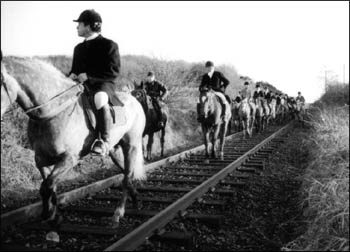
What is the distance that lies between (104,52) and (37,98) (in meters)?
1.22

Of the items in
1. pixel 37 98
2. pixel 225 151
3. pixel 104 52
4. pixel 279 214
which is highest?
pixel 104 52

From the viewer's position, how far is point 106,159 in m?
9.93

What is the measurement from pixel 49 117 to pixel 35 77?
50 cm

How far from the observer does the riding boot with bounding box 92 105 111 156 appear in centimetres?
466

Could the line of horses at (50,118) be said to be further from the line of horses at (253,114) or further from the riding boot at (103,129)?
the line of horses at (253,114)

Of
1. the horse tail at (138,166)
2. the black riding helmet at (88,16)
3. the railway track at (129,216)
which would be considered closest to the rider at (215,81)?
the railway track at (129,216)

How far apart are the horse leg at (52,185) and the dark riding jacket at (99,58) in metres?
1.19

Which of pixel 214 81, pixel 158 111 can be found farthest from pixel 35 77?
pixel 214 81

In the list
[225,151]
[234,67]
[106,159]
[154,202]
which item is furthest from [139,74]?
[234,67]

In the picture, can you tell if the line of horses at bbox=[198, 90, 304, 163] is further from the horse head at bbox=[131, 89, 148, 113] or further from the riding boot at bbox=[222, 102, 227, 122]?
the horse head at bbox=[131, 89, 148, 113]

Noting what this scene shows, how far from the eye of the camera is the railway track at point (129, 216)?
3.98 metres

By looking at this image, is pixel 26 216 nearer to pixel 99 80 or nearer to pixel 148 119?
pixel 99 80

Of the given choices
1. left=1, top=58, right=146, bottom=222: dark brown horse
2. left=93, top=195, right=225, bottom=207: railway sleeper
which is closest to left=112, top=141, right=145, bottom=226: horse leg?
left=93, top=195, right=225, bottom=207: railway sleeper

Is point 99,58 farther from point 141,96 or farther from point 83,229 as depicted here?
point 141,96
